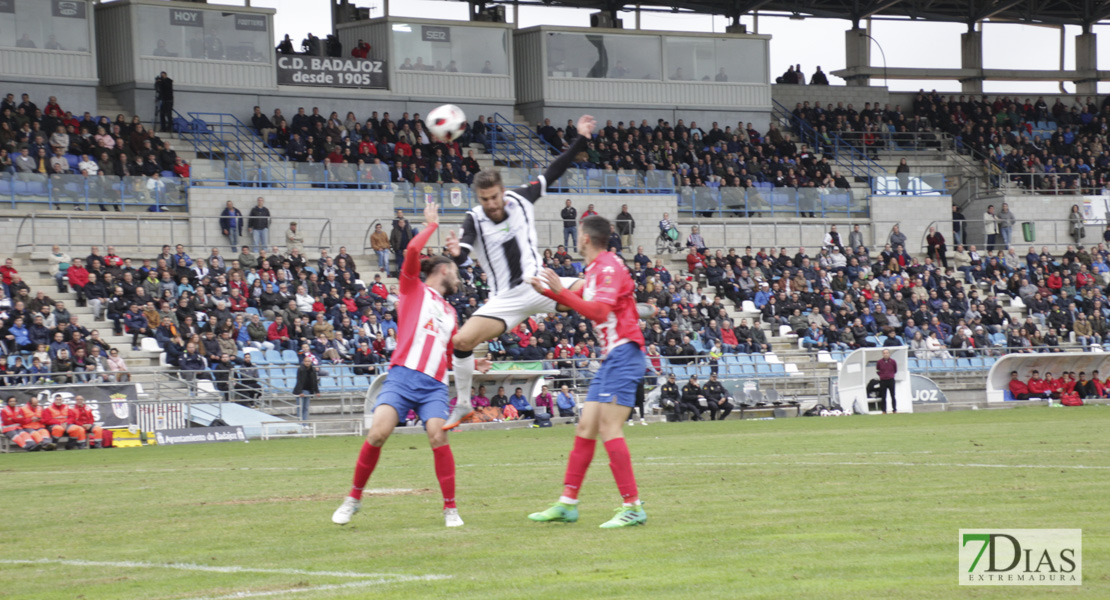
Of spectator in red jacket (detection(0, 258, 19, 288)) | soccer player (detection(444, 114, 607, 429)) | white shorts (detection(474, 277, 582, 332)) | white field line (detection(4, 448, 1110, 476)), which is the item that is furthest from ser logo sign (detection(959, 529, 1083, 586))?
spectator in red jacket (detection(0, 258, 19, 288))

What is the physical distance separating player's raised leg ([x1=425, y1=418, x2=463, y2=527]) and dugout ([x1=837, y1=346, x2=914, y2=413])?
78.6 ft

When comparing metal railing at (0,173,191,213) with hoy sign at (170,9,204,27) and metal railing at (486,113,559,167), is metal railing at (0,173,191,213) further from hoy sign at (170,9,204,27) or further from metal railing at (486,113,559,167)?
metal railing at (486,113,559,167)

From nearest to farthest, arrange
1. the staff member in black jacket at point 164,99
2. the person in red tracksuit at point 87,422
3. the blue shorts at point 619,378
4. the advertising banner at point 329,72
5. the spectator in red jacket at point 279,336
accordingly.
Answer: the blue shorts at point 619,378
the person in red tracksuit at point 87,422
the spectator in red jacket at point 279,336
the staff member in black jacket at point 164,99
the advertising banner at point 329,72

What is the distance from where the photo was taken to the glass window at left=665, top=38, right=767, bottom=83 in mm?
51219

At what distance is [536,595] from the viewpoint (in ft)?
21.3

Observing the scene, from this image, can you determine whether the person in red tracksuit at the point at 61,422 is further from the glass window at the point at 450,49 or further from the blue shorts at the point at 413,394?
the glass window at the point at 450,49

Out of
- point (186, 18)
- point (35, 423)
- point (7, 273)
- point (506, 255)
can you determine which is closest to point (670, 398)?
point (35, 423)

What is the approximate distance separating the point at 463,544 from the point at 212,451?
49.9 ft

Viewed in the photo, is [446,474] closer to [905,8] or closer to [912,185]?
[912,185]

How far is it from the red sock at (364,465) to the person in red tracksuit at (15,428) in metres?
17.5

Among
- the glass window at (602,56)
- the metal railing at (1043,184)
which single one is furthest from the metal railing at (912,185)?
the glass window at (602,56)

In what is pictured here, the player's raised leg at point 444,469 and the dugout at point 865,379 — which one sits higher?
the player's raised leg at point 444,469

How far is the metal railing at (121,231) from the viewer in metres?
34.9

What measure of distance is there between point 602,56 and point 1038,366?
70.5 feet
